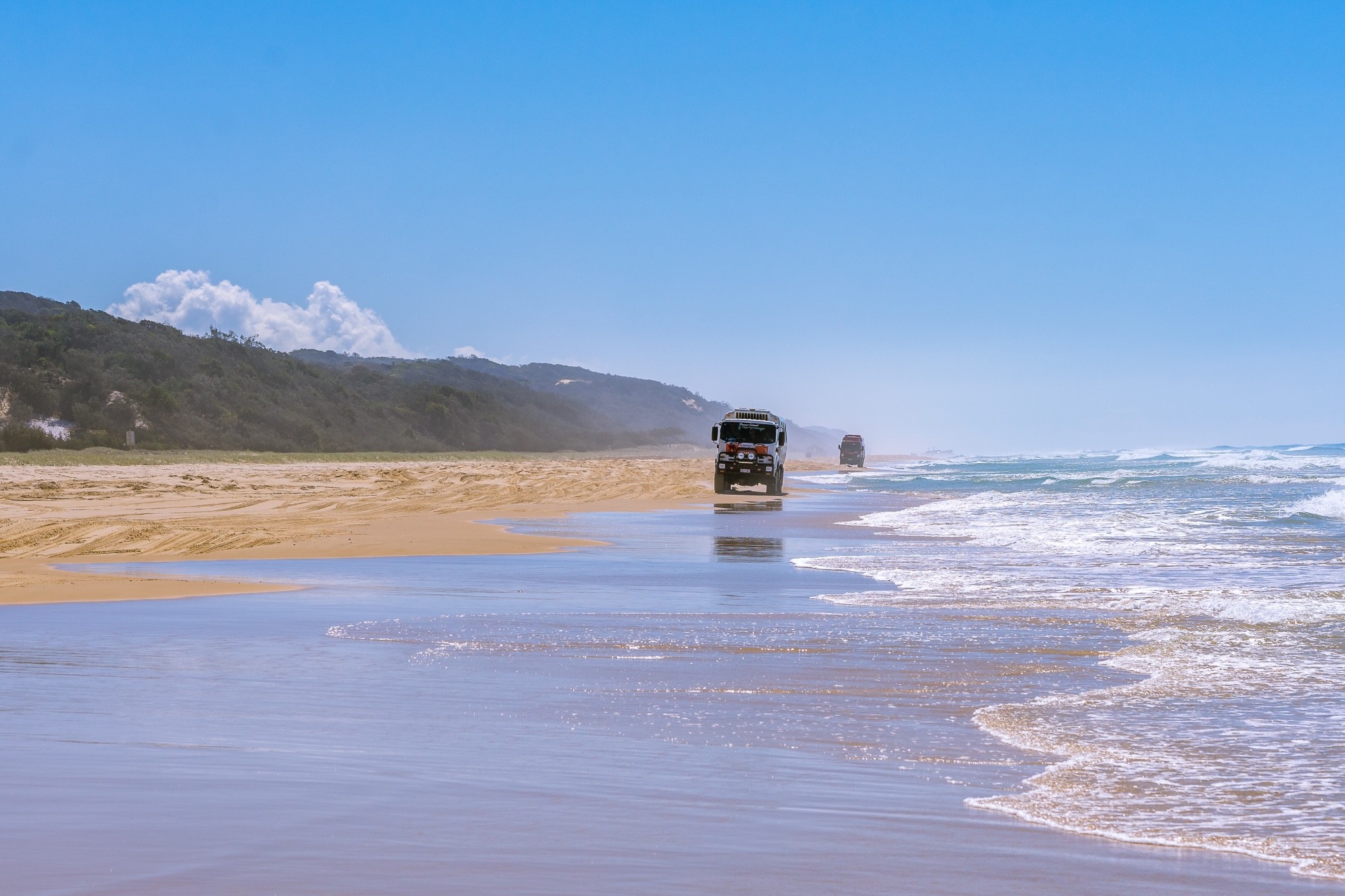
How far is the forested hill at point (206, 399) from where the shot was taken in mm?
64125

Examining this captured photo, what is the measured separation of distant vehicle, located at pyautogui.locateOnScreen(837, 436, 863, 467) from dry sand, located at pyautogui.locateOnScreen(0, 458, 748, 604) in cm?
3896

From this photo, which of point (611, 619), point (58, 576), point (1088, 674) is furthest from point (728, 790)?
point (58, 576)

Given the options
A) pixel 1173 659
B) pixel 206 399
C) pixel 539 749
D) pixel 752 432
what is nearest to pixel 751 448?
pixel 752 432

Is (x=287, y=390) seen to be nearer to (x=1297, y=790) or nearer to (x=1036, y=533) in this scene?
(x=1036, y=533)

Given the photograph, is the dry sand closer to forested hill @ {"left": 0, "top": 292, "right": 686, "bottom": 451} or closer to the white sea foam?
the white sea foam

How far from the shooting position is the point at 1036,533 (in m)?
21.0

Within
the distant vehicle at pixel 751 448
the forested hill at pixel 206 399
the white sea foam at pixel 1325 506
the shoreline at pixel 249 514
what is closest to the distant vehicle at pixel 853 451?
the forested hill at pixel 206 399

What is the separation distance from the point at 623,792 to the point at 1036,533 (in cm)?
1723

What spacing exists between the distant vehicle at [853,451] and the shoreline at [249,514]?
3887cm

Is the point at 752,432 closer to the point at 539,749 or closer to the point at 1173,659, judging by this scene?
the point at 1173,659

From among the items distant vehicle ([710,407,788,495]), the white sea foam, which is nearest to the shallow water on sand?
the white sea foam

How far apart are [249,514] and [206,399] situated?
185ft

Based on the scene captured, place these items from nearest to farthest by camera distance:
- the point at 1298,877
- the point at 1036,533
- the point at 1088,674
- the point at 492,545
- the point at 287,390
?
the point at 1298,877, the point at 1088,674, the point at 492,545, the point at 1036,533, the point at 287,390

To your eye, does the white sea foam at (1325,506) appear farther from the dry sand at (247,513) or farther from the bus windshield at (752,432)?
the bus windshield at (752,432)
